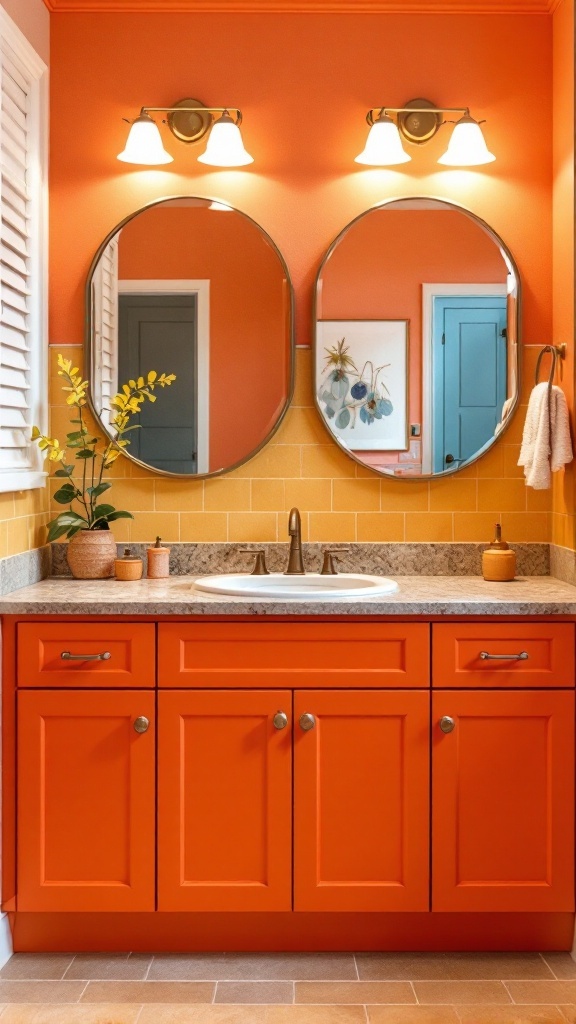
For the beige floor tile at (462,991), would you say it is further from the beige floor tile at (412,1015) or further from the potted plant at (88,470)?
the potted plant at (88,470)

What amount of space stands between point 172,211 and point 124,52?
0.54 meters

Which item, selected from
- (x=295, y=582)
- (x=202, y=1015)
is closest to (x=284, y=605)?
(x=295, y=582)

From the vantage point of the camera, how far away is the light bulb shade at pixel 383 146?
10.1 feet

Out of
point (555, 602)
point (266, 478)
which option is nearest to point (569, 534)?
point (555, 602)

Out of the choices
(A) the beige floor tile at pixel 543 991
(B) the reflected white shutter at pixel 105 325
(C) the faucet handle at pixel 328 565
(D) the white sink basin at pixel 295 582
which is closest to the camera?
(A) the beige floor tile at pixel 543 991

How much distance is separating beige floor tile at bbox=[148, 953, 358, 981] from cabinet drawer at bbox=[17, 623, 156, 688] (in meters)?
0.74

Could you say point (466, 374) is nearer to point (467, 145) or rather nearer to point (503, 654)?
point (467, 145)

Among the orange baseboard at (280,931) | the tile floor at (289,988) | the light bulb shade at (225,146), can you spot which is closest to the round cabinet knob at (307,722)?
the orange baseboard at (280,931)

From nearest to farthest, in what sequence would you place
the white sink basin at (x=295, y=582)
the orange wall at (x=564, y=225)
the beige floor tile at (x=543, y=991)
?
the beige floor tile at (x=543, y=991), the white sink basin at (x=295, y=582), the orange wall at (x=564, y=225)

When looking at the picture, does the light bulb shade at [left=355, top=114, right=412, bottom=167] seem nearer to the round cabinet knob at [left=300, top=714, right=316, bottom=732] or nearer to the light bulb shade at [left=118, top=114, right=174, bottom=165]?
the light bulb shade at [left=118, top=114, right=174, bottom=165]

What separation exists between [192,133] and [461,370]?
1133 millimetres

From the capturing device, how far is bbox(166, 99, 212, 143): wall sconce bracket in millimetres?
3160

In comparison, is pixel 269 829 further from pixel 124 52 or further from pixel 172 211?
pixel 124 52

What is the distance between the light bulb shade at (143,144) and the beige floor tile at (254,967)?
233 cm
